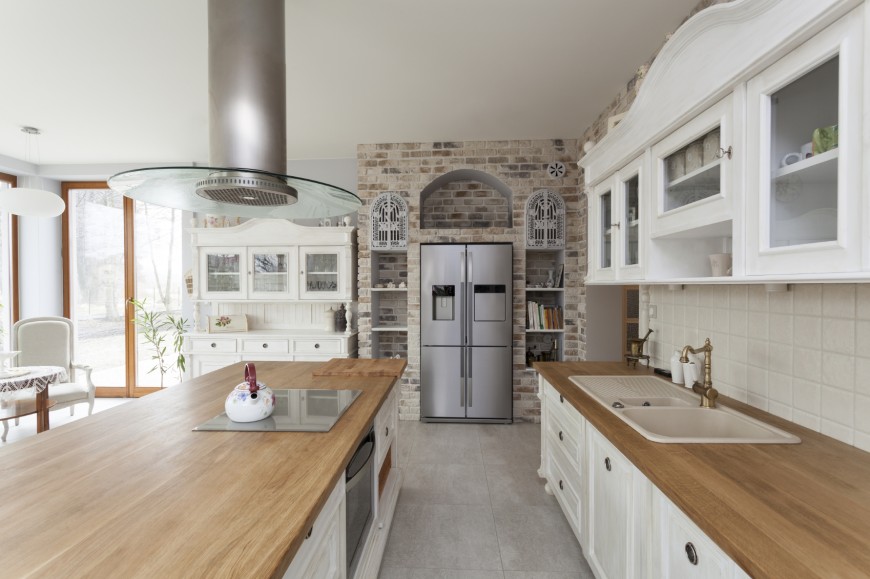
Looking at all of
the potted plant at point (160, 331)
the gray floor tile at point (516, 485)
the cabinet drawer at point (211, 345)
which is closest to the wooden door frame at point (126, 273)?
the potted plant at point (160, 331)

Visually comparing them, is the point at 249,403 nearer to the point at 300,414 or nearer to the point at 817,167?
the point at 300,414

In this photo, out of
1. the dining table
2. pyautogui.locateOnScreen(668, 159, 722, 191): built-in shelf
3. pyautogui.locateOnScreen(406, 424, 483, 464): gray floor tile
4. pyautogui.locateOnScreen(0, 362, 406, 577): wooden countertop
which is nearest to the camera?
pyautogui.locateOnScreen(0, 362, 406, 577): wooden countertop

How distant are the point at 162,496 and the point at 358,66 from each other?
2501mm

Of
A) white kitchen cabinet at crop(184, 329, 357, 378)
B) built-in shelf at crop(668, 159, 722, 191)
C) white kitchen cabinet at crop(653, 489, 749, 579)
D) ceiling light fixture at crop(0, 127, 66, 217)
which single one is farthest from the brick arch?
white kitchen cabinet at crop(653, 489, 749, 579)

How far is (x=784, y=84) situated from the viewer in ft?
3.46

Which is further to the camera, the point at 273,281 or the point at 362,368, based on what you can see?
the point at 273,281

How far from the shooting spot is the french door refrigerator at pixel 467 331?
3.79m

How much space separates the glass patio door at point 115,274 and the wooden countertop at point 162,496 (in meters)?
3.75

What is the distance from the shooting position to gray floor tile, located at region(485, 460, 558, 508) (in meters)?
2.50

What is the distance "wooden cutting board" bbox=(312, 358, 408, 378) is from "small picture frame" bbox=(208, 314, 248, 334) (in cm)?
224

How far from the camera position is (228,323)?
4.25m

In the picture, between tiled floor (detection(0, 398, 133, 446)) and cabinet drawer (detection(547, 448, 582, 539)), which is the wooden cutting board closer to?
cabinet drawer (detection(547, 448, 582, 539))

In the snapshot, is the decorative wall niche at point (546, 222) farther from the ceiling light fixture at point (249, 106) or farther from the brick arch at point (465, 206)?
the ceiling light fixture at point (249, 106)

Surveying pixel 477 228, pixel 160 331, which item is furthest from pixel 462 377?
pixel 160 331
